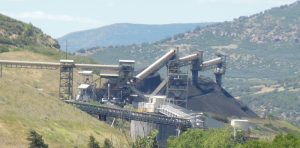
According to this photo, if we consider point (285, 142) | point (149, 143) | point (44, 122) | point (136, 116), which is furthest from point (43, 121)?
point (285, 142)

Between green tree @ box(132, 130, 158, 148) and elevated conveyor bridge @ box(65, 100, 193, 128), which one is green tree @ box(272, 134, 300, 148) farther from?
elevated conveyor bridge @ box(65, 100, 193, 128)

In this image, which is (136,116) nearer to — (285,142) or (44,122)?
(44,122)

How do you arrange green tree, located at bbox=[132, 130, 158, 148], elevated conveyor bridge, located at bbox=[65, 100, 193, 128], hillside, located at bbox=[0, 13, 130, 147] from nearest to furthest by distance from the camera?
green tree, located at bbox=[132, 130, 158, 148] < hillside, located at bbox=[0, 13, 130, 147] < elevated conveyor bridge, located at bbox=[65, 100, 193, 128]

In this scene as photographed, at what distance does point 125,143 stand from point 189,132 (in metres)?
11.3

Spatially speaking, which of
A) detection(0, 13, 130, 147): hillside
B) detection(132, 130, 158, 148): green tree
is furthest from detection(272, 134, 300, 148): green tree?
detection(0, 13, 130, 147): hillside

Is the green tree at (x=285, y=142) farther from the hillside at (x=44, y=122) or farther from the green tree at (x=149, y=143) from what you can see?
the hillside at (x=44, y=122)

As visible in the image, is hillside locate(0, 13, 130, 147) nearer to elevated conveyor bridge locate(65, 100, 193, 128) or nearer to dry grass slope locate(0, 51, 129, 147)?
dry grass slope locate(0, 51, 129, 147)

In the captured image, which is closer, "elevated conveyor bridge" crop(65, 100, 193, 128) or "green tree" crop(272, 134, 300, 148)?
"green tree" crop(272, 134, 300, 148)

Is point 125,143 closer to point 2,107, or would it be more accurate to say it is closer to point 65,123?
point 65,123

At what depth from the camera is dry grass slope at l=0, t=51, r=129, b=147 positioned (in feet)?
463

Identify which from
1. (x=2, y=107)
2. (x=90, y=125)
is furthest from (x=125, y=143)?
(x=2, y=107)

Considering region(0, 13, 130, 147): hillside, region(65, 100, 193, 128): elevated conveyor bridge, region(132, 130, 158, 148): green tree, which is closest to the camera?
region(132, 130, 158, 148): green tree

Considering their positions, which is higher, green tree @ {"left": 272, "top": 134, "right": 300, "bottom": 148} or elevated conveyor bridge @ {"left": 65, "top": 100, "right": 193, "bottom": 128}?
green tree @ {"left": 272, "top": 134, "right": 300, "bottom": 148}

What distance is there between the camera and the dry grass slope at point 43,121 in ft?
A: 463
